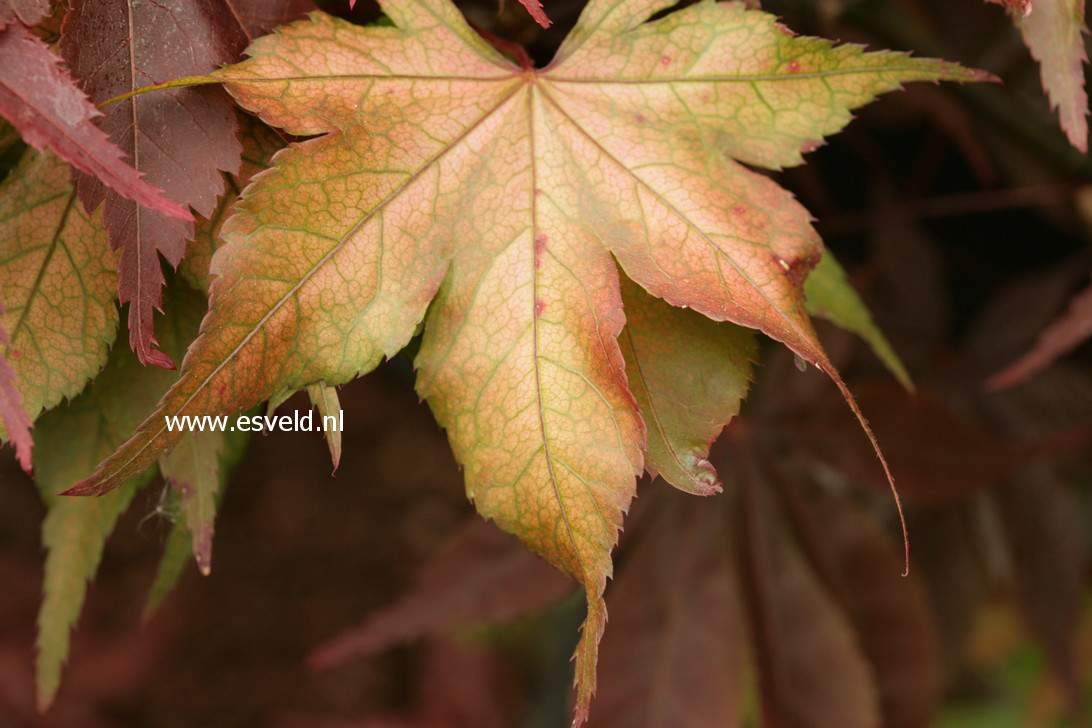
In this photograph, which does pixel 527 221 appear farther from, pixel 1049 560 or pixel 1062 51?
pixel 1049 560

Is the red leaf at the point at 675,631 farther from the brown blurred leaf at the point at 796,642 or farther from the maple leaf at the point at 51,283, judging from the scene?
the maple leaf at the point at 51,283

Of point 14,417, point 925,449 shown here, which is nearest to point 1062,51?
point 925,449

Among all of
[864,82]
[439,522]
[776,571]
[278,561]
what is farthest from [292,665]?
[864,82]

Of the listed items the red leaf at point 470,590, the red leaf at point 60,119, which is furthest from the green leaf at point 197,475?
the red leaf at point 470,590

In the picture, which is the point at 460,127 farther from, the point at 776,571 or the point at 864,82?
the point at 776,571

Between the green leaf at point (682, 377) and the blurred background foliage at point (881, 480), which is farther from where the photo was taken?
the blurred background foliage at point (881, 480)

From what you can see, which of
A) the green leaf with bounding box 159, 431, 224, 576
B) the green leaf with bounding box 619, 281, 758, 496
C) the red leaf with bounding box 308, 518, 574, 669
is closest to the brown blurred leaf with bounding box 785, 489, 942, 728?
the red leaf with bounding box 308, 518, 574, 669

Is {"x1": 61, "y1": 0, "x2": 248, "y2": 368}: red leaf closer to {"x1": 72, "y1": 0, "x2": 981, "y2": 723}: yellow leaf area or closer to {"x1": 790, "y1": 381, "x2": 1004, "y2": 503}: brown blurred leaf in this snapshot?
{"x1": 72, "y1": 0, "x2": 981, "y2": 723}: yellow leaf area
